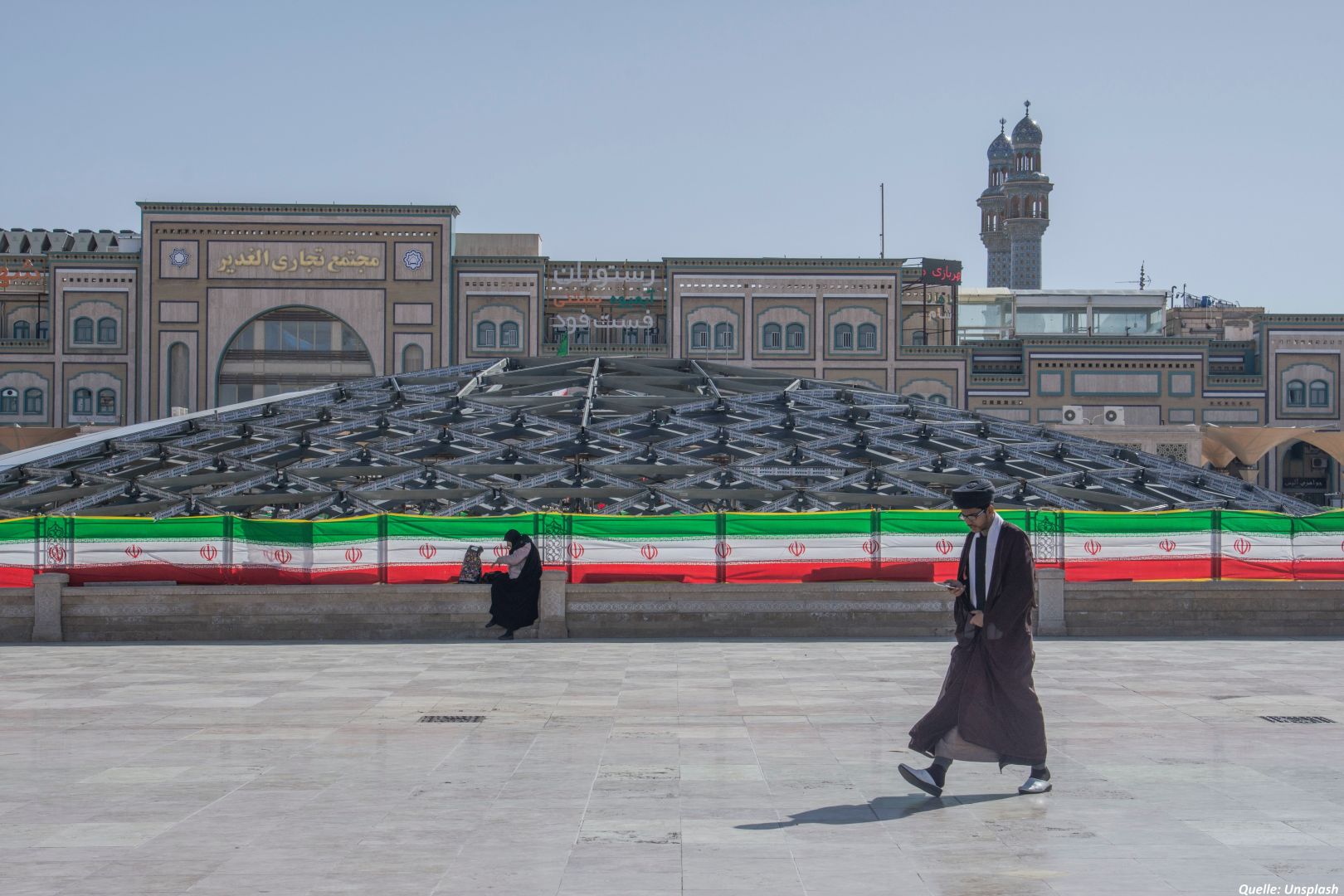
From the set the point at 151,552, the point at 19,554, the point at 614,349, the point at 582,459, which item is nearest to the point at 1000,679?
the point at 151,552

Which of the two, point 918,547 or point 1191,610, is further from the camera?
point 918,547

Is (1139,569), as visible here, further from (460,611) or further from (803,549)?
(460,611)

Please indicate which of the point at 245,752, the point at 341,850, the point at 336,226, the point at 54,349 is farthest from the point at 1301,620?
the point at 54,349

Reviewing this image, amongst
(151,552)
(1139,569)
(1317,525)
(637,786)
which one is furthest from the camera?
(1317,525)

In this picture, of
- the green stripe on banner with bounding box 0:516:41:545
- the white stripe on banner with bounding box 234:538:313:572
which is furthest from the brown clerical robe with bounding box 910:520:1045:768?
the green stripe on banner with bounding box 0:516:41:545

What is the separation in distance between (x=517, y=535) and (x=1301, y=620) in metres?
10.9

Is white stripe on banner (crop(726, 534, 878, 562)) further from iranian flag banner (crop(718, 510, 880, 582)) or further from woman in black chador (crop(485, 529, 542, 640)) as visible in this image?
woman in black chador (crop(485, 529, 542, 640))

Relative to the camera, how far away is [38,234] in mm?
82438

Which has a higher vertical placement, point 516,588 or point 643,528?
point 643,528

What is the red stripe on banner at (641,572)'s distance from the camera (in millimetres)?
21875

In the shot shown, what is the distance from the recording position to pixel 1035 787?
31.8 feet

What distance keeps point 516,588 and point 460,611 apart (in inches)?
36.9

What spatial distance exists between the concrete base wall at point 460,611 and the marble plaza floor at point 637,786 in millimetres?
3971

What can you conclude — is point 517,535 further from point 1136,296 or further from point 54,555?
point 1136,296
